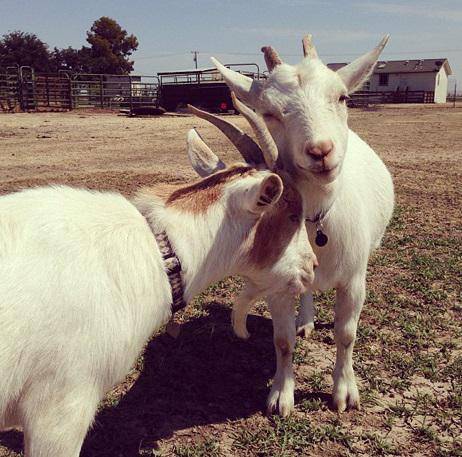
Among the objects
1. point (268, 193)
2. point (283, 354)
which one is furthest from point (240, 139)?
point (283, 354)

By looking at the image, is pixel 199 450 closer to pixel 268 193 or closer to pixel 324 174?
pixel 268 193

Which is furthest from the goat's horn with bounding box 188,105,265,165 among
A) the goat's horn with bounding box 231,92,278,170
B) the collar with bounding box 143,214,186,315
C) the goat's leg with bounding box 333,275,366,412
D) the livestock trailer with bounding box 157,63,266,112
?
the livestock trailer with bounding box 157,63,266,112

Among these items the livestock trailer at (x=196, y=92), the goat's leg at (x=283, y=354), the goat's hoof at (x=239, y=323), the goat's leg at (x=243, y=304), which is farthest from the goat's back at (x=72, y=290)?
the livestock trailer at (x=196, y=92)

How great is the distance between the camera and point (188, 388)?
325 cm

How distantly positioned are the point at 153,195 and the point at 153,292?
439mm

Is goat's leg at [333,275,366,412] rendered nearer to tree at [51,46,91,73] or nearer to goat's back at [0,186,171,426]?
goat's back at [0,186,171,426]

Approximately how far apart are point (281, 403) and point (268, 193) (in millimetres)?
1402

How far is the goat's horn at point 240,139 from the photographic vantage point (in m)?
2.53

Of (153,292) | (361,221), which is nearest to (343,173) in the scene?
(361,221)

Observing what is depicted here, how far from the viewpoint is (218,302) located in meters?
4.41

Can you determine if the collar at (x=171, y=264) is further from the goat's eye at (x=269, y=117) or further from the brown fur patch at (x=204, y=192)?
the goat's eye at (x=269, y=117)

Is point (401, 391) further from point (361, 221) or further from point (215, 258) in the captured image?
point (215, 258)

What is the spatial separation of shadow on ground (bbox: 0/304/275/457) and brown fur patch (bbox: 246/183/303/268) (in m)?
1.06

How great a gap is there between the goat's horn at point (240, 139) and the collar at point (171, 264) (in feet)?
1.88
